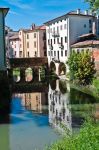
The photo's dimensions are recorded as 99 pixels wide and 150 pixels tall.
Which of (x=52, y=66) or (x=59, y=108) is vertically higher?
(x=52, y=66)

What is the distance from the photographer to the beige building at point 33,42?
229 ft

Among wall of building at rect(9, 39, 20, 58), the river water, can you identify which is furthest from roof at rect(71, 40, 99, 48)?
wall of building at rect(9, 39, 20, 58)

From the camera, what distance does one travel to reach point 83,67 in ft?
136

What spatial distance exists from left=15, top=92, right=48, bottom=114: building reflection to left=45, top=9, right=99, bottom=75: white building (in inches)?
536

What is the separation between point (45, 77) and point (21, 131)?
32.0 meters

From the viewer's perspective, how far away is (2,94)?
2886 cm

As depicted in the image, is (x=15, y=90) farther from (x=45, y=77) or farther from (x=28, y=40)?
(x=28, y=40)

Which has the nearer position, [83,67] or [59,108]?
[59,108]

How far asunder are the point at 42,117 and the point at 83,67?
16.7 m

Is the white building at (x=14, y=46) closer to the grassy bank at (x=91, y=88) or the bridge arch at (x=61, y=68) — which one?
the bridge arch at (x=61, y=68)

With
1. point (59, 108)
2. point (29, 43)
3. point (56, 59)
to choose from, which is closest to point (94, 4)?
point (59, 108)

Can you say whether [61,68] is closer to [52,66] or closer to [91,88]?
[52,66]

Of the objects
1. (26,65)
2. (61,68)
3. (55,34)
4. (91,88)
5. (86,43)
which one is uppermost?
(55,34)

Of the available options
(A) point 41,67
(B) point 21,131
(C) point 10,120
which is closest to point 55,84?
(A) point 41,67
